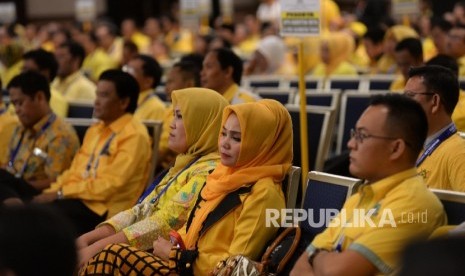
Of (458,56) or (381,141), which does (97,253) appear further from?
(458,56)

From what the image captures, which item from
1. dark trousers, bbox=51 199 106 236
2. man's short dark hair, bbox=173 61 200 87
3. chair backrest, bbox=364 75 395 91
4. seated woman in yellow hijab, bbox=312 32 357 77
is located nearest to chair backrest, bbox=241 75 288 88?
chair backrest, bbox=364 75 395 91

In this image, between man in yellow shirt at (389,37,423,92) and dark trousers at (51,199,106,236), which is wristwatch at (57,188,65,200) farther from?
man in yellow shirt at (389,37,423,92)

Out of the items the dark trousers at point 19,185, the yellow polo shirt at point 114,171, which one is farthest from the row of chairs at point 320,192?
the dark trousers at point 19,185

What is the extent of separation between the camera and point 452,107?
3477 mm

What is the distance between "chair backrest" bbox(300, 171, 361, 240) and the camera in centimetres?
314

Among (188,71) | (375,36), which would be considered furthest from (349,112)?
(375,36)

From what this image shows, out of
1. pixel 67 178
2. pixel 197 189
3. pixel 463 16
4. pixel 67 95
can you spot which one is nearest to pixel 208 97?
pixel 197 189

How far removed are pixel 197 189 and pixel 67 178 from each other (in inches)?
56.6

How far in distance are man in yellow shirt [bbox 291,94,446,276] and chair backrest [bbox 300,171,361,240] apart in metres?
0.35

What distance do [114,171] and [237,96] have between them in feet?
4.03

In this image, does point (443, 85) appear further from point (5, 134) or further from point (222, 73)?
point (5, 134)

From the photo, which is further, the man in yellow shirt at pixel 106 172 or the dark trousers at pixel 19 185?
the dark trousers at pixel 19 185

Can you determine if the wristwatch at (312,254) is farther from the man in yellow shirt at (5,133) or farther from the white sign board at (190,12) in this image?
the white sign board at (190,12)

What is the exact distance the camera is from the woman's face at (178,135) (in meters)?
3.83
